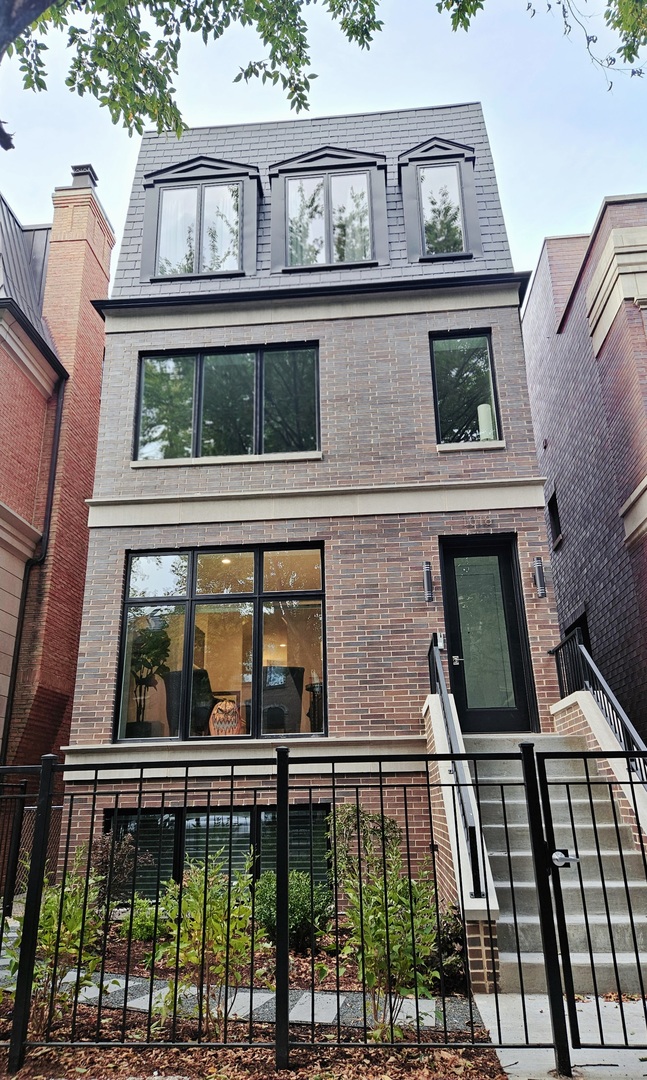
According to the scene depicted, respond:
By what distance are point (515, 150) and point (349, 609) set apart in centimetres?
913

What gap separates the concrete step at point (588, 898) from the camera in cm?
618

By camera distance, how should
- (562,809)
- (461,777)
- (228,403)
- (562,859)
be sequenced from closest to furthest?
(562,859) → (461,777) → (562,809) → (228,403)

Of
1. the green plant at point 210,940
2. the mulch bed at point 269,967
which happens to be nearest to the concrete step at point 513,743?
the mulch bed at point 269,967

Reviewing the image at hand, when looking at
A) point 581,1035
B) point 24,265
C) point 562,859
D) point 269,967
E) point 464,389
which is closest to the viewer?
point 562,859

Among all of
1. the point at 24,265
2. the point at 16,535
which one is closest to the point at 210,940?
the point at 16,535

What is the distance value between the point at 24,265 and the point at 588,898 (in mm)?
13557

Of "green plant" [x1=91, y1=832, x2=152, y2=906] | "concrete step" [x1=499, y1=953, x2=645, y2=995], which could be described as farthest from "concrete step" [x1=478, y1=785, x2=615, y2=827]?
"green plant" [x1=91, y1=832, x2=152, y2=906]

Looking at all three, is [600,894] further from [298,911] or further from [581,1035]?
[298,911]

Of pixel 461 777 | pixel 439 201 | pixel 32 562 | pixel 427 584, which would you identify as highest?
pixel 439 201

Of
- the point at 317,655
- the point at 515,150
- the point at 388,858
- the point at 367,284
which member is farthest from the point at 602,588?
the point at 515,150

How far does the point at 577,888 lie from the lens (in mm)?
6375

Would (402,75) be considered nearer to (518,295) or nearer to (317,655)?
(518,295)

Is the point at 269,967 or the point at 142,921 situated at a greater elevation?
the point at 142,921

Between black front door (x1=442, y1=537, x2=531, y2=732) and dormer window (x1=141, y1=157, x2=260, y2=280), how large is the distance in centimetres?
573
